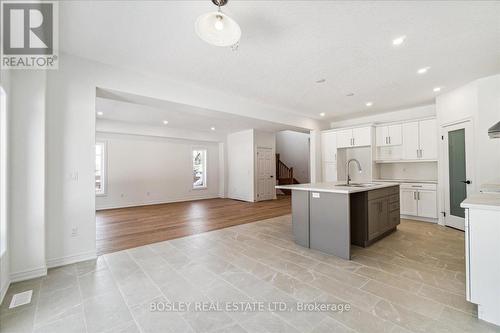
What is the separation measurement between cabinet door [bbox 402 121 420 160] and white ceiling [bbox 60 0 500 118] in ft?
3.59

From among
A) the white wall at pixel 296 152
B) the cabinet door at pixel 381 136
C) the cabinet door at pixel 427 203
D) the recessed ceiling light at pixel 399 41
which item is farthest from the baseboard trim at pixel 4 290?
the white wall at pixel 296 152

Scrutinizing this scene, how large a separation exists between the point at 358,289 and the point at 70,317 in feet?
8.60

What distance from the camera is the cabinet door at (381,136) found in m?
5.54

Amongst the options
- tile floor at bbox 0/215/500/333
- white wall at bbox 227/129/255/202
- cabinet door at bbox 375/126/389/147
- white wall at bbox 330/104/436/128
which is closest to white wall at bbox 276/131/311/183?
white wall at bbox 227/129/255/202

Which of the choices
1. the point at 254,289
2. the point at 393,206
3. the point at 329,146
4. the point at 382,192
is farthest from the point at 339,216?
the point at 329,146

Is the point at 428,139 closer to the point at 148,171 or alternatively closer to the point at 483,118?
the point at 483,118

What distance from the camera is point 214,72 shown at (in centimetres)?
346

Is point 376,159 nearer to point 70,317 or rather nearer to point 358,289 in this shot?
point 358,289

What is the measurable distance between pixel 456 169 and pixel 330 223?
3234mm

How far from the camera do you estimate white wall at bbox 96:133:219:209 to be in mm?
6984

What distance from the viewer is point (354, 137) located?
596 centimetres

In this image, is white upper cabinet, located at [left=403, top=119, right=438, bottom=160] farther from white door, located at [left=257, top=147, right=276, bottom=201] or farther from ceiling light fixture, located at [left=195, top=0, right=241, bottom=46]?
ceiling light fixture, located at [left=195, top=0, right=241, bottom=46]

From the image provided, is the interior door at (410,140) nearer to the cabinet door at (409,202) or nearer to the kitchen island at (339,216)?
the cabinet door at (409,202)

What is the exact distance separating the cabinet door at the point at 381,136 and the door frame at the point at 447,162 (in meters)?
1.14
